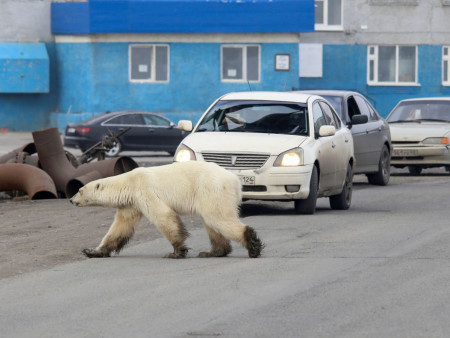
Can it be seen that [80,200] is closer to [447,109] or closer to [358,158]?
[358,158]

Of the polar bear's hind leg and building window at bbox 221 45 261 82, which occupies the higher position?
building window at bbox 221 45 261 82

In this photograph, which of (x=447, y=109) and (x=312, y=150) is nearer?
(x=312, y=150)

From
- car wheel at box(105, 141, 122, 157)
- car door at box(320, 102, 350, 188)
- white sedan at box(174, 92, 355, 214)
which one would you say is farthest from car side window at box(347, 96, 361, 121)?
car wheel at box(105, 141, 122, 157)

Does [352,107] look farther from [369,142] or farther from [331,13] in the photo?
[331,13]

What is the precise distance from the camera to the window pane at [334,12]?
151 feet

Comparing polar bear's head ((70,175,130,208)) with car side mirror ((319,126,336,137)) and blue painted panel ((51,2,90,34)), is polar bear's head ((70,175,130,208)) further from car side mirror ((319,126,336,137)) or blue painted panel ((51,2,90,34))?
blue painted panel ((51,2,90,34))

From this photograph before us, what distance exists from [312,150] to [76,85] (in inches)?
1064

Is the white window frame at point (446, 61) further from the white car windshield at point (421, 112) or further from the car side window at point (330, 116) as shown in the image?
the car side window at point (330, 116)

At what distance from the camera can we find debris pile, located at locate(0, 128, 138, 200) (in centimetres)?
1952

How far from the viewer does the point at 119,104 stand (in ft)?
138

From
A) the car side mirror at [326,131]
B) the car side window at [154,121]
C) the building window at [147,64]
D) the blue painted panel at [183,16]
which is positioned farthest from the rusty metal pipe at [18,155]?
the building window at [147,64]

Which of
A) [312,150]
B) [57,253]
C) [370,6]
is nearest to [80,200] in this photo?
[57,253]

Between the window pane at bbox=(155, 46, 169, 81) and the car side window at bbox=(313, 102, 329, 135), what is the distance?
2567 cm

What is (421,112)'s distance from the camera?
26.1 m
